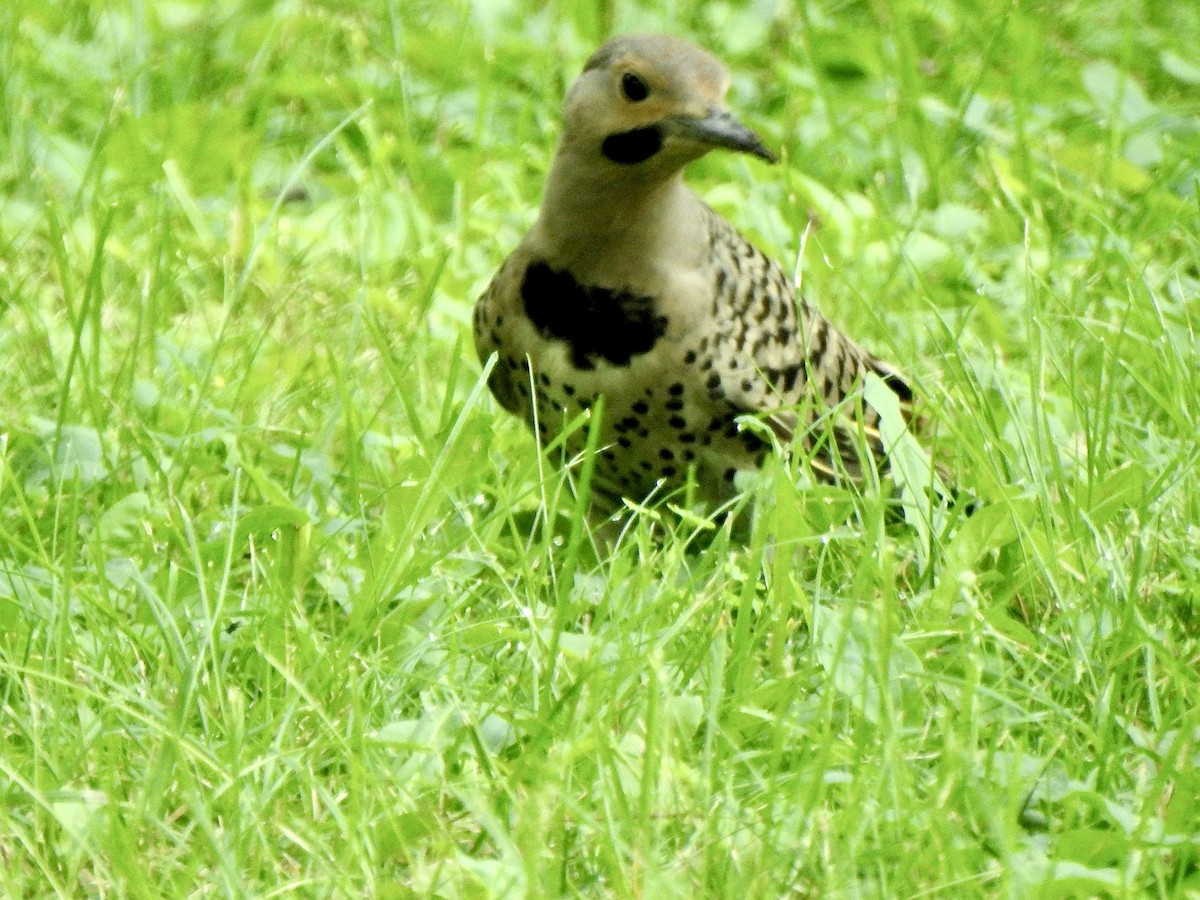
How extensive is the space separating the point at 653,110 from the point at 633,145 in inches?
3.5

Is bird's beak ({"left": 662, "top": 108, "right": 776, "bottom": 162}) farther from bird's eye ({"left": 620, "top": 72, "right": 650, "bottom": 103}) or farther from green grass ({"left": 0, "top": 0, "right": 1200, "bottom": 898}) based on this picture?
green grass ({"left": 0, "top": 0, "right": 1200, "bottom": 898})

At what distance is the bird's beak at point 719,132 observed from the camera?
147 inches

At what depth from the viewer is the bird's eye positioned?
12.7 feet

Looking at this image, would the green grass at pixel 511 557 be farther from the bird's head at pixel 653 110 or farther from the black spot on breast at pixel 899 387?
the bird's head at pixel 653 110

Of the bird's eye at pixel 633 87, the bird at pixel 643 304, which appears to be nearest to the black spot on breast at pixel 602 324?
the bird at pixel 643 304

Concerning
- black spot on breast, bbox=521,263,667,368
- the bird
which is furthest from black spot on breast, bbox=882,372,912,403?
black spot on breast, bbox=521,263,667,368

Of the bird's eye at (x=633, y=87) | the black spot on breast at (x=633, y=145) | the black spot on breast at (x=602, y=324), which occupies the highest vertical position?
the bird's eye at (x=633, y=87)

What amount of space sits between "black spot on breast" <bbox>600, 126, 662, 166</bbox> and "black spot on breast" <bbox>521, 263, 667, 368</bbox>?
25 centimetres

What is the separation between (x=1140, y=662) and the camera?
135 inches

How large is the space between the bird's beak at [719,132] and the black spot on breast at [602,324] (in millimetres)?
329

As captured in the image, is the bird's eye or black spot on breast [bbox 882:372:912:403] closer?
the bird's eye

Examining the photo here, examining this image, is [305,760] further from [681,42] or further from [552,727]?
[681,42]

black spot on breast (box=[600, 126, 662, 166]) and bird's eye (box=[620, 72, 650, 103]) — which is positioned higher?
bird's eye (box=[620, 72, 650, 103])

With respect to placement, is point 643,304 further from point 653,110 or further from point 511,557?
point 511,557
